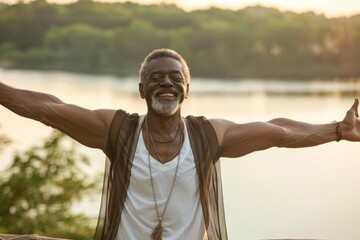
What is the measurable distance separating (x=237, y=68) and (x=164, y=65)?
12.9m

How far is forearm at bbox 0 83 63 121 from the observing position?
8.74ft

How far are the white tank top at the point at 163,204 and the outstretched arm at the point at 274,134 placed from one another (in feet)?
0.63

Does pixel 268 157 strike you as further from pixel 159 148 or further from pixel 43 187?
pixel 159 148

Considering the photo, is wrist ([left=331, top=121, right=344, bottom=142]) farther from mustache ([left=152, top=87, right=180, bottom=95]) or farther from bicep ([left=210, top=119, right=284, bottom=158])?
mustache ([left=152, top=87, right=180, bottom=95])

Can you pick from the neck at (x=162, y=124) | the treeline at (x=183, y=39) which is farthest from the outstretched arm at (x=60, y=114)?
the treeline at (x=183, y=39)

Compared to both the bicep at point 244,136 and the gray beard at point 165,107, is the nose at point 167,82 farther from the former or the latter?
the bicep at point 244,136

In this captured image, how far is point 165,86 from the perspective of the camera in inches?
108

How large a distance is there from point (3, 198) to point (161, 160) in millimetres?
5648

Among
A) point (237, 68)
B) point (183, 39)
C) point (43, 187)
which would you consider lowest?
point (43, 187)

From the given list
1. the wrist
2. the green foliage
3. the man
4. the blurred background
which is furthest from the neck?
the blurred background

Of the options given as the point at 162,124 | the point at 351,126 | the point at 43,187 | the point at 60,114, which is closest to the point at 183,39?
the point at 43,187

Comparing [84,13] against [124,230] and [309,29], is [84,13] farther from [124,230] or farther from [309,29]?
[124,230]

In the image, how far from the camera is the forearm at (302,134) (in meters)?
2.90

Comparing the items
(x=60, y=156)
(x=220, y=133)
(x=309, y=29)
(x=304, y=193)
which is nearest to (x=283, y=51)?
(x=309, y=29)
